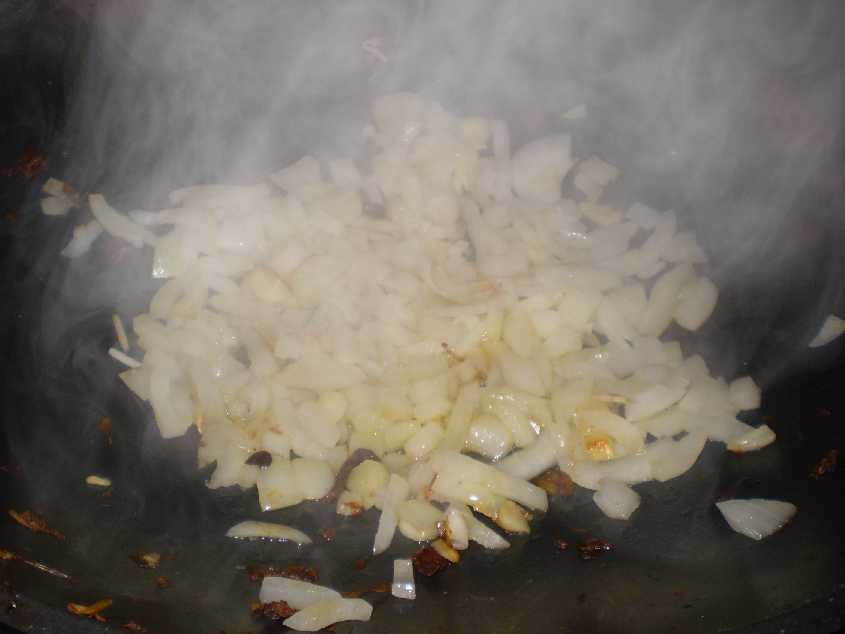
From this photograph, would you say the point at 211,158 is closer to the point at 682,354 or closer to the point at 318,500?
the point at 318,500

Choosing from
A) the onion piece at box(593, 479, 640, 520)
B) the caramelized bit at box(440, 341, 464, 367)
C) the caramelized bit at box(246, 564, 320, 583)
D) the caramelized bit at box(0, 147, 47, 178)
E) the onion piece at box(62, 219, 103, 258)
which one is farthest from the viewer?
the caramelized bit at box(0, 147, 47, 178)

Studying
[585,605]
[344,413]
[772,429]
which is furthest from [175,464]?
[772,429]

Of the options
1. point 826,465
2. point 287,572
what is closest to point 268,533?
point 287,572

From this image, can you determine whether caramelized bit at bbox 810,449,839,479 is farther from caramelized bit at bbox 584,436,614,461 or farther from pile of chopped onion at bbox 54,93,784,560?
caramelized bit at bbox 584,436,614,461

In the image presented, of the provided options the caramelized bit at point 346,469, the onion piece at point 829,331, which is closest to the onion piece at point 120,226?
the caramelized bit at point 346,469

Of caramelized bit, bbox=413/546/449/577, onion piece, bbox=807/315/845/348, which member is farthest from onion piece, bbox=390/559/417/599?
onion piece, bbox=807/315/845/348

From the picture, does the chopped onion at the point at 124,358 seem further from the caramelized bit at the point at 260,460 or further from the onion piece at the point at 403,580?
the onion piece at the point at 403,580
